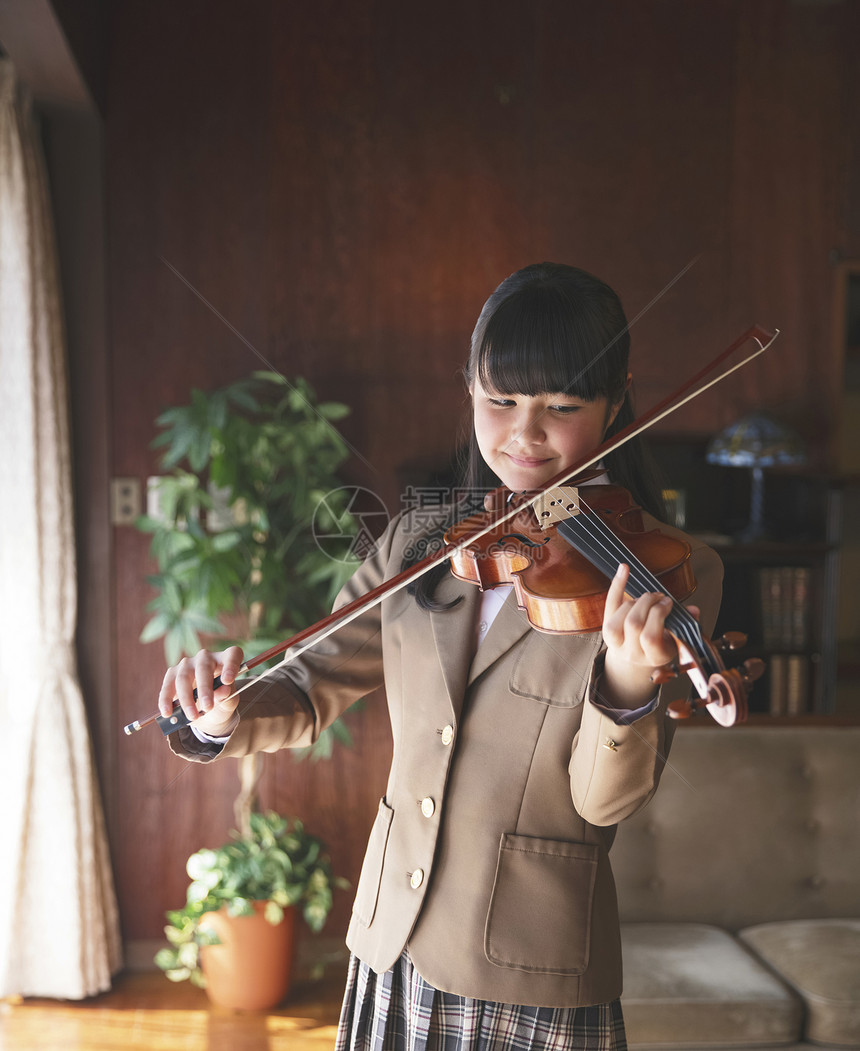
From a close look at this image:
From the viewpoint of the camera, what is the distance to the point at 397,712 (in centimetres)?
95

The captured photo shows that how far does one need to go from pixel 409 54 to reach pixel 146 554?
5.16 ft

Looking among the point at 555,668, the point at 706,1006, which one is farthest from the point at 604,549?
the point at 706,1006

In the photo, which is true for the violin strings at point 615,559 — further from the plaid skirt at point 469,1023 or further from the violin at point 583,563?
the plaid skirt at point 469,1023

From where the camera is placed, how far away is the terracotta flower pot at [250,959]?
2174 mm

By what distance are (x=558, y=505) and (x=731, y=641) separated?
26cm

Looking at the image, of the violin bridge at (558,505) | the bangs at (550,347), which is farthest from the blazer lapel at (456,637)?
the bangs at (550,347)

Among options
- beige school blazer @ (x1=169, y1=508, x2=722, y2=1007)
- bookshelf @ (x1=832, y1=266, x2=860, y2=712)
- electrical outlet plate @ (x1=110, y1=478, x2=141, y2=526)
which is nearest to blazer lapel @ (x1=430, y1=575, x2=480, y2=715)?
beige school blazer @ (x1=169, y1=508, x2=722, y2=1007)

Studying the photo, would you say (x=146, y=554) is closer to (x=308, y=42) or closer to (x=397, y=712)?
(x=308, y=42)

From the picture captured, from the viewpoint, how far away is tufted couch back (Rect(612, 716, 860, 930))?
6.70 feet

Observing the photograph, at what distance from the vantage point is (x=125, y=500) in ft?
8.16

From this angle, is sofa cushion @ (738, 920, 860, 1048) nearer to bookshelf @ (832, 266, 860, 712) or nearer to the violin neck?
bookshelf @ (832, 266, 860, 712)

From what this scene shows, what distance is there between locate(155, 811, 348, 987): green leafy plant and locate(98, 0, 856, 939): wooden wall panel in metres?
0.26

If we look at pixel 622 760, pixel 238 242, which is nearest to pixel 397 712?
pixel 622 760

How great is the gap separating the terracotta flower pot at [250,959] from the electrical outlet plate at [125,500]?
107 cm
